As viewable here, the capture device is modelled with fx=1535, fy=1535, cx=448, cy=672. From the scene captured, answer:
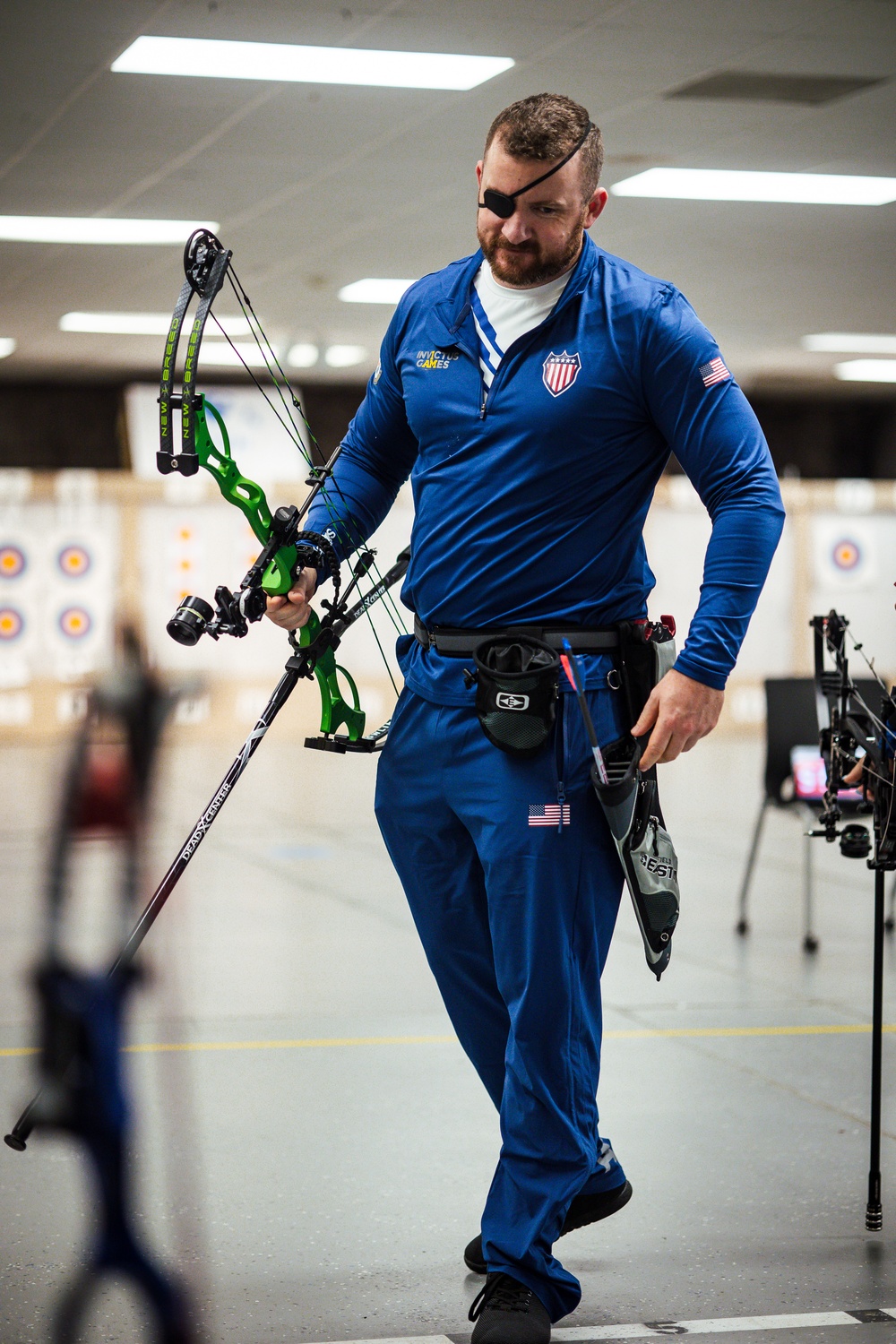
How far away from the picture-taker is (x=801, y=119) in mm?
6648

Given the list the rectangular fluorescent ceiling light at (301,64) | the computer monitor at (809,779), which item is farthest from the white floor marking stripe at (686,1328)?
the rectangular fluorescent ceiling light at (301,64)

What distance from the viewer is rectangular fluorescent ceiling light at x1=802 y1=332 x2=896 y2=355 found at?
40.5 feet

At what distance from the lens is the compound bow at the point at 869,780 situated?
2.46 metres

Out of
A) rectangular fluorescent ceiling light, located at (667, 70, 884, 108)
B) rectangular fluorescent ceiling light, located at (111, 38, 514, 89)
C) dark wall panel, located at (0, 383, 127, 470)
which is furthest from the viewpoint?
dark wall panel, located at (0, 383, 127, 470)

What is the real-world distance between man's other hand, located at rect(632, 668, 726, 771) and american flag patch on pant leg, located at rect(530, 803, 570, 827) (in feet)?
0.44

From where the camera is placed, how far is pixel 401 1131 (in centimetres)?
296

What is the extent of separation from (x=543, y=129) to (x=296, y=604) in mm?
726

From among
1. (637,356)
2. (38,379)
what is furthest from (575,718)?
(38,379)

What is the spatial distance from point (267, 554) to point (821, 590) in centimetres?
1065

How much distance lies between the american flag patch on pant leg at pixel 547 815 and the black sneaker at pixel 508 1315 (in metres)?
0.60

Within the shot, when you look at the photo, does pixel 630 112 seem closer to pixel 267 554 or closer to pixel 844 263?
pixel 844 263

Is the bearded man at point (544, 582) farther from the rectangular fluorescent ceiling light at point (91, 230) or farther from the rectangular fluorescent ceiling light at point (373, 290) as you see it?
the rectangular fluorescent ceiling light at point (373, 290)

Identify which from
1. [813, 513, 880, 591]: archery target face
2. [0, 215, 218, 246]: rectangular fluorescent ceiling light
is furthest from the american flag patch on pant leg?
[813, 513, 880, 591]: archery target face

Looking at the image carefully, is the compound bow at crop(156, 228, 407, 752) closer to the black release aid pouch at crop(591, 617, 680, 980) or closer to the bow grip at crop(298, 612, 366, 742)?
the bow grip at crop(298, 612, 366, 742)
